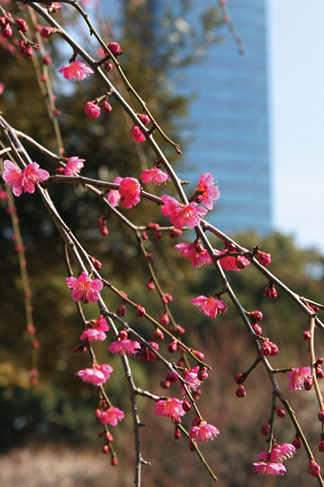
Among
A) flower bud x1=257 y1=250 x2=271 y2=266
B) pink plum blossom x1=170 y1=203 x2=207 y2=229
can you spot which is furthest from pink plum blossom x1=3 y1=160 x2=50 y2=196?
flower bud x1=257 y1=250 x2=271 y2=266

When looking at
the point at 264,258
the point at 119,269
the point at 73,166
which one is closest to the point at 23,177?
the point at 73,166

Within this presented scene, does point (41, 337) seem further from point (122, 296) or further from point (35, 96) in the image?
point (122, 296)

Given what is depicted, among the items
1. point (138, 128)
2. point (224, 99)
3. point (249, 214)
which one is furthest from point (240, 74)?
point (138, 128)

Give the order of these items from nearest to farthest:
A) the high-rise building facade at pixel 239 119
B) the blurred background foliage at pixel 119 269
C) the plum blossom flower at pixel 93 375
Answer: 1. the plum blossom flower at pixel 93 375
2. the blurred background foliage at pixel 119 269
3. the high-rise building facade at pixel 239 119

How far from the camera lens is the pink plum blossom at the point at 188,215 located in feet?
1.97

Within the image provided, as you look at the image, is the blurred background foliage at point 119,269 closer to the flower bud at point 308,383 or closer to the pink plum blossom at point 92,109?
the pink plum blossom at point 92,109

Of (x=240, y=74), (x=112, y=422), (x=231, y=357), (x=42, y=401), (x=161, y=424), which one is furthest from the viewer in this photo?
(x=240, y=74)

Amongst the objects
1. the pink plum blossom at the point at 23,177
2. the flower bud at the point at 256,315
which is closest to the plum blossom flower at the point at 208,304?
the flower bud at the point at 256,315

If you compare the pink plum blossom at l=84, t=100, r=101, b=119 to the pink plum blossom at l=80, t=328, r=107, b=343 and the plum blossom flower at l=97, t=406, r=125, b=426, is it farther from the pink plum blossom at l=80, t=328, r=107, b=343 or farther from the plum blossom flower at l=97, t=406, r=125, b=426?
the plum blossom flower at l=97, t=406, r=125, b=426

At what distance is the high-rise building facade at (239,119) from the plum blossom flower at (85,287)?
4355 cm

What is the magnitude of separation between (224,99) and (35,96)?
151 feet

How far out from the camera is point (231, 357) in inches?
207

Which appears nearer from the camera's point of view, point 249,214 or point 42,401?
point 42,401

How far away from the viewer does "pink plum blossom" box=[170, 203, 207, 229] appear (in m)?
0.60
